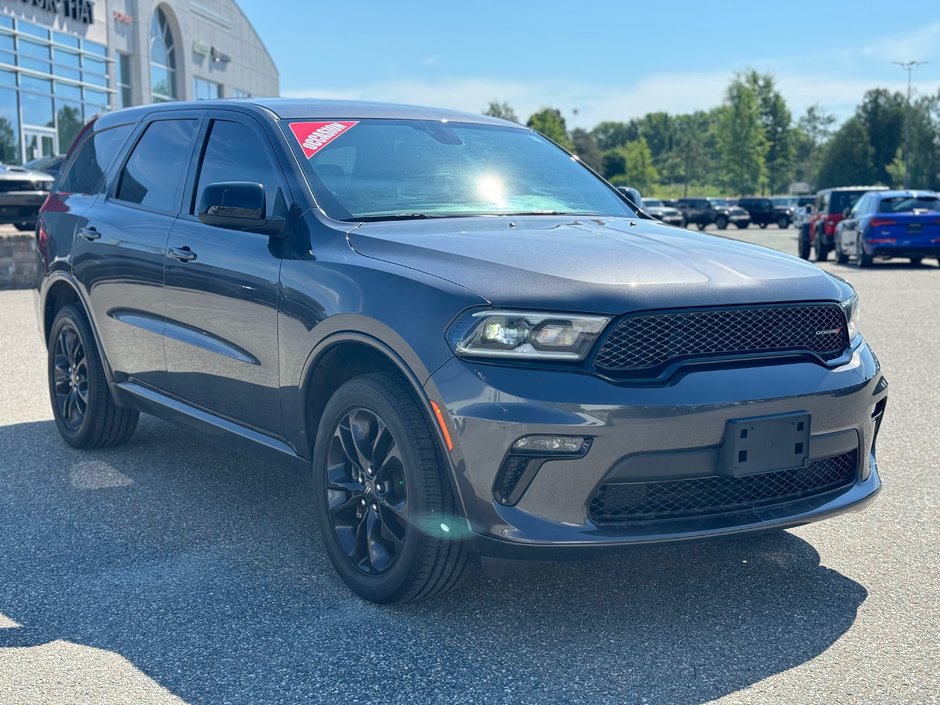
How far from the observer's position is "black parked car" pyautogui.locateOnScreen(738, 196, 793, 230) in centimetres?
5819

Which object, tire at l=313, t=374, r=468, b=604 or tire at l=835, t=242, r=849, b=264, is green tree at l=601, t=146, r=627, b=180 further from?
tire at l=313, t=374, r=468, b=604

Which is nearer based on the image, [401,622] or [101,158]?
[401,622]

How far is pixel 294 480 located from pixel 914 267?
20.3 m

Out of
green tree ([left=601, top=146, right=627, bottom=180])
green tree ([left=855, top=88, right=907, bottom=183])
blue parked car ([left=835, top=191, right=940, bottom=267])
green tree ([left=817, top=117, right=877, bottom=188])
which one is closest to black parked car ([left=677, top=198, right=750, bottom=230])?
blue parked car ([left=835, top=191, right=940, bottom=267])

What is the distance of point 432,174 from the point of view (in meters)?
4.58

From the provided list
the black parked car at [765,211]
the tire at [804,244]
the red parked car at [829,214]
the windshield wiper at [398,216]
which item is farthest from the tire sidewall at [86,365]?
the black parked car at [765,211]

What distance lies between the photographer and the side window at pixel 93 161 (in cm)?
595

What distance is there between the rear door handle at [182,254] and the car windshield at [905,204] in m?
19.7

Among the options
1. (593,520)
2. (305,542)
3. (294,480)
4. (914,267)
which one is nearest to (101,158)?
(294,480)

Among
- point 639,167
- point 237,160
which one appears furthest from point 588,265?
point 639,167

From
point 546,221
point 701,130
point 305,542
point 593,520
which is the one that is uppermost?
point 701,130

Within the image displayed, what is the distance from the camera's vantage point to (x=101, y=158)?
6074mm

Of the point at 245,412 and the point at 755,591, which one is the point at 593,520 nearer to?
the point at 755,591

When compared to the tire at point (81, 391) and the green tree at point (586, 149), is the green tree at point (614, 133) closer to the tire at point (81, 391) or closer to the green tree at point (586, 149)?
the green tree at point (586, 149)
